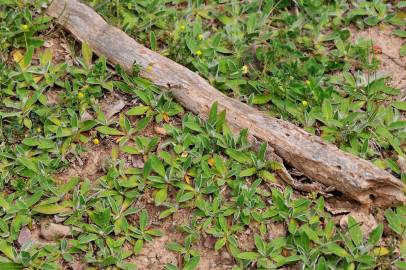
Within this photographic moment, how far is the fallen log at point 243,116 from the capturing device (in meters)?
4.05

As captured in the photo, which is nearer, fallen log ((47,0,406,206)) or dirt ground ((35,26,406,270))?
dirt ground ((35,26,406,270))

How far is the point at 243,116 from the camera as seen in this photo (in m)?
4.46

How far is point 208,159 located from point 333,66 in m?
1.45

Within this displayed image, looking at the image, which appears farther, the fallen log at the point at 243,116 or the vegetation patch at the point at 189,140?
the fallen log at the point at 243,116

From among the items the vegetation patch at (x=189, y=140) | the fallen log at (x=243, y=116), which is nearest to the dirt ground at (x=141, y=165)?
the vegetation patch at (x=189, y=140)

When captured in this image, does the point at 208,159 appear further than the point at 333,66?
No

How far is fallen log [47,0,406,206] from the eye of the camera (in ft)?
13.3

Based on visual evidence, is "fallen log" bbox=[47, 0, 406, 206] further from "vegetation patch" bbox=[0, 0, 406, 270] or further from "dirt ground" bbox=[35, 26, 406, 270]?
"dirt ground" bbox=[35, 26, 406, 270]

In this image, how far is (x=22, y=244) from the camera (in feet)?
12.9

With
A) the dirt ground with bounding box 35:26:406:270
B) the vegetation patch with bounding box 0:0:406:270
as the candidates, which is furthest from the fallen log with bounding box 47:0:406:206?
the dirt ground with bounding box 35:26:406:270

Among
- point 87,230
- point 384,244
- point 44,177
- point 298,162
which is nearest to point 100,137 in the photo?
point 44,177

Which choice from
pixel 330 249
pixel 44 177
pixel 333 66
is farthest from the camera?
pixel 333 66

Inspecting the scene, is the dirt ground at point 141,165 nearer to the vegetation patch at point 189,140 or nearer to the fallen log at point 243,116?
the vegetation patch at point 189,140

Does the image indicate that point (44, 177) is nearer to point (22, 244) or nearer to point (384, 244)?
point (22, 244)
